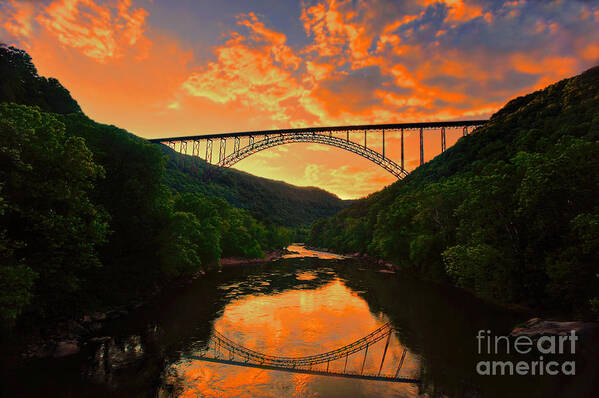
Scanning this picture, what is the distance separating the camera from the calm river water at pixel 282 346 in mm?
11445

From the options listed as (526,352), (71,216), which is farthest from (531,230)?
(71,216)

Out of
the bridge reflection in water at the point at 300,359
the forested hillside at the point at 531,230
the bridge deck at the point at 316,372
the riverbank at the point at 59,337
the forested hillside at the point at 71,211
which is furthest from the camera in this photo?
the forested hillside at the point at 531,230

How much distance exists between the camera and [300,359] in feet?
46.9

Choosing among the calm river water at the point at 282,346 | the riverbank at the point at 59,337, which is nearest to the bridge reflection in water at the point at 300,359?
the calm river water at the point at 282,346

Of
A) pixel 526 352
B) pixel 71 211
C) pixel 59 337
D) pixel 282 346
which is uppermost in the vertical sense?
pixel 71 211

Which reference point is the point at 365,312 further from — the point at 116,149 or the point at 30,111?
the point at 30,111

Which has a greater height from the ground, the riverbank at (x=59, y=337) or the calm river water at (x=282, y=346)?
the riverbank at (x=59, y=337)

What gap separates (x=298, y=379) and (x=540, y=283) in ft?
59.1

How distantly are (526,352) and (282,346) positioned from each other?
12056mm

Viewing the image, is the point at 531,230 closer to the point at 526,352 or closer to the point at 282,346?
the point at 526,352

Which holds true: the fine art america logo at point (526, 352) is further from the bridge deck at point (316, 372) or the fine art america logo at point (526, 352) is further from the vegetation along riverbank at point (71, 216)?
the vegetation along riverbank at point (71, 216)

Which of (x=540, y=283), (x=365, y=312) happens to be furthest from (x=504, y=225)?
(x=365, y=312)

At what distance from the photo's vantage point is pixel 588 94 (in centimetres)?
5181

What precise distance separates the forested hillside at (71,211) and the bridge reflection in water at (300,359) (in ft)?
23.4
